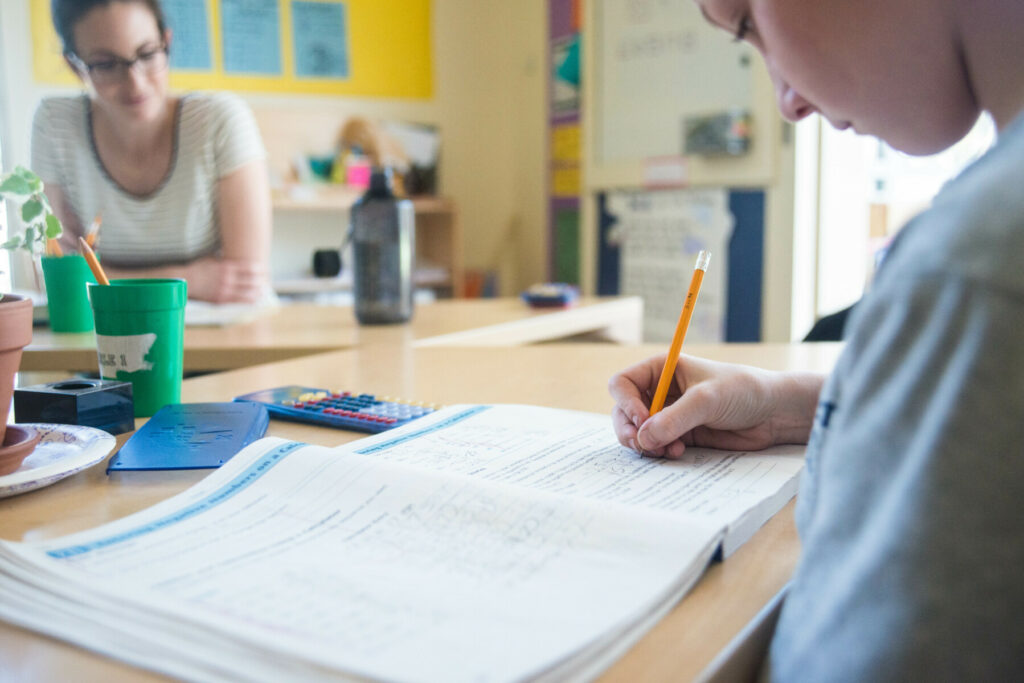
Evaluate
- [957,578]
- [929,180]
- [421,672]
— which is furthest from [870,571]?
[929,180]

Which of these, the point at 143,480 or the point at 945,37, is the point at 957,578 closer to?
the point at 945,37

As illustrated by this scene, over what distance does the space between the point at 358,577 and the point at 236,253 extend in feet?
5.41

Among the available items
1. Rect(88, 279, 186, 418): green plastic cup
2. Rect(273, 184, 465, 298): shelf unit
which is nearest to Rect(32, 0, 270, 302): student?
Rect(273, 184, 465, 298): shelf unit

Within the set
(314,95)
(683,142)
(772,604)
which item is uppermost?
(314,95)

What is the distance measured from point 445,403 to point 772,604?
1.63 ft

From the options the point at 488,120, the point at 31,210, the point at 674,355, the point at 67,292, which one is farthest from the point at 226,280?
the point at 488,120

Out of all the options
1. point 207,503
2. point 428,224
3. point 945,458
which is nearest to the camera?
point 945,458

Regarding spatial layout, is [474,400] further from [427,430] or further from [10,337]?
[10,337]

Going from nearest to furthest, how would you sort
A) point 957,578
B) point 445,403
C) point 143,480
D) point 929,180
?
point 957,578
point 143,480
point 445,403
point 929,180

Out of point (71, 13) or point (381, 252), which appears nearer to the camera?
point (381, 252)

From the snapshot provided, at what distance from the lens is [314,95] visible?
11.2 feet

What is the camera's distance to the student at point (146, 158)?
6.45 feet

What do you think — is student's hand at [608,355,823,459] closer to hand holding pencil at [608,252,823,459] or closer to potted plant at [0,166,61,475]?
hand holding pencil at [608,252,823,459]

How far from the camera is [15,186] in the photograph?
2.97 feet
